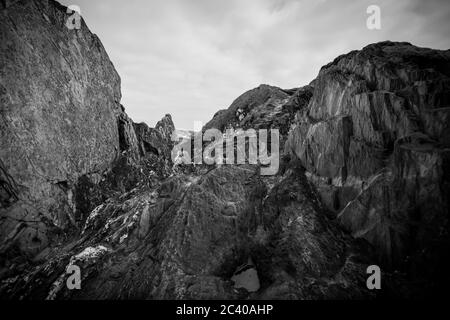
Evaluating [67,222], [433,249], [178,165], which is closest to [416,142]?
[433,249]

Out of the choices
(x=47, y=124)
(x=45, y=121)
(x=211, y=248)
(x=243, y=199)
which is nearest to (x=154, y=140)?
(x=47, y=124)

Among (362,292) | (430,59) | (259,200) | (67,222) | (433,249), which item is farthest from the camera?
(67,222)

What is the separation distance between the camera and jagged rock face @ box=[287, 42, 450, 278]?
17266 mm

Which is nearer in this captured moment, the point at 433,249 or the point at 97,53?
the point at 433,249

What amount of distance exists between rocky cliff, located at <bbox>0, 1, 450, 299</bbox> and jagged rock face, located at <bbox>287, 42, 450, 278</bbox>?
0.09 metres

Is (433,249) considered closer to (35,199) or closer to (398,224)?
(398,224)

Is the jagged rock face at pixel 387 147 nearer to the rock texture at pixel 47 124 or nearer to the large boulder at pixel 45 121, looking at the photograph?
the rock texture at pixel 47 124

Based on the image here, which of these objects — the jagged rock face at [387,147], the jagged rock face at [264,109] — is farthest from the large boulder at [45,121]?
the jagged rock face at [387,147]

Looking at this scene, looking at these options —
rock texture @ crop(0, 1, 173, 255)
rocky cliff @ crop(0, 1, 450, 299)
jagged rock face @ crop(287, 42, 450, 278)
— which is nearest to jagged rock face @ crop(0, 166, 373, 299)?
rocky cliff @ crop(0, 1, 450, 299)

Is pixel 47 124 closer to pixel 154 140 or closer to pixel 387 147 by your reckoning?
pixel 154 140

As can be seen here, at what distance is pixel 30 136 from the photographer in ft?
94.7

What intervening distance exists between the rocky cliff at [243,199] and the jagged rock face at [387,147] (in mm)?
89

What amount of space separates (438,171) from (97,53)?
1792 inches
